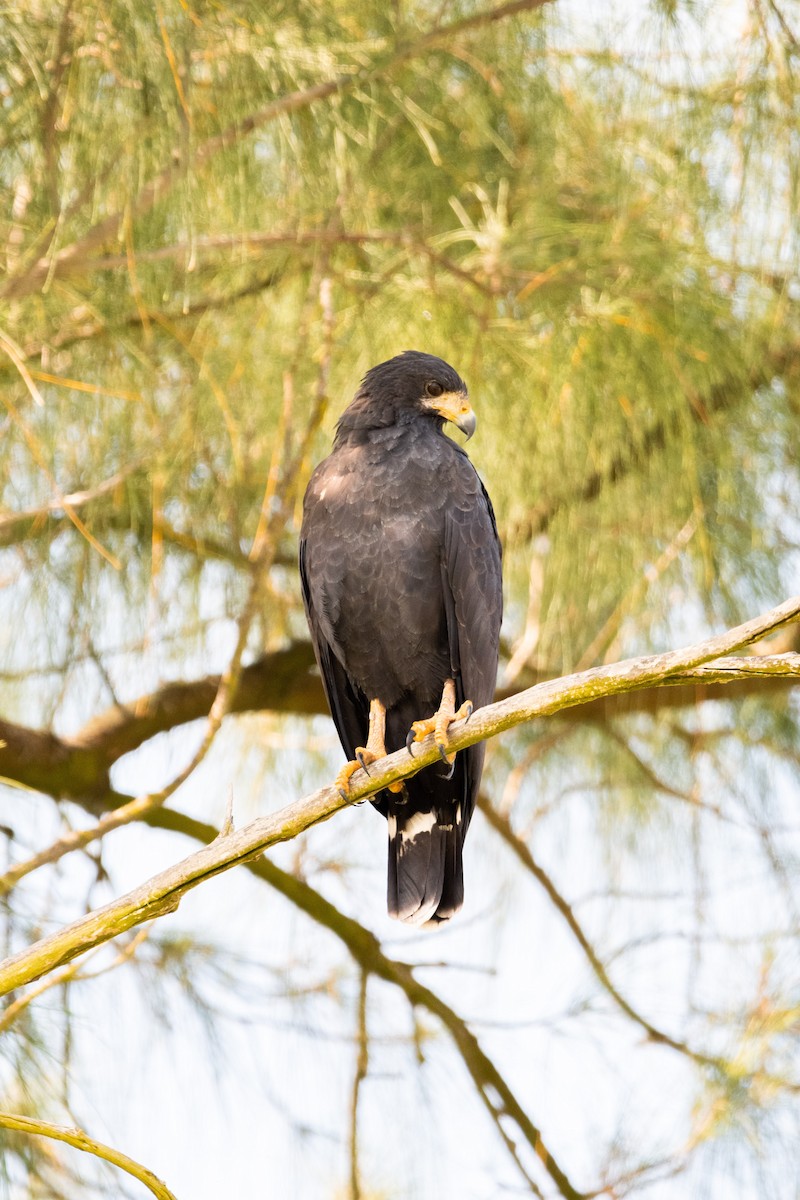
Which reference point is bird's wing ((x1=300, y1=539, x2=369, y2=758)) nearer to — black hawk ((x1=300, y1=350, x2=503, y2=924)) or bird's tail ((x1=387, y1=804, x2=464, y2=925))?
black hawk ((x1=300, y1=350, x2=503, y2=924))

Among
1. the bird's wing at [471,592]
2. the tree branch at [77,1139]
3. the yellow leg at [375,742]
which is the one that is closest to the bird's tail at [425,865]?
the yellow leg at [375,742]

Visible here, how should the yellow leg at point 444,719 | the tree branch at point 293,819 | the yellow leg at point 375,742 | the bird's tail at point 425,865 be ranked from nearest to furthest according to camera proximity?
the tree branch at point 293,819 → the yellow leg at point 444,719 → the yellow leg at point 375,742 → the bird's tail at point 425,865

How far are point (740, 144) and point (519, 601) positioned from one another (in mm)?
1460

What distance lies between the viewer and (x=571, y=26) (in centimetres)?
378

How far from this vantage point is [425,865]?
332cm

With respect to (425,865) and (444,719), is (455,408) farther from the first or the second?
(425,865)

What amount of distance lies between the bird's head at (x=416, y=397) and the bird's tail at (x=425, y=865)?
965 millimetres

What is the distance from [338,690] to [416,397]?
2.52 ft

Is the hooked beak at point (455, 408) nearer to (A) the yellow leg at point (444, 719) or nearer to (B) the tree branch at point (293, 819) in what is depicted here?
(A) the yellow leg at point (444, 719)

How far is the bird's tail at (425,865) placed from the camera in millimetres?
3277

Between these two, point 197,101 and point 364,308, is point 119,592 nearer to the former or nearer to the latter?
point 364,308

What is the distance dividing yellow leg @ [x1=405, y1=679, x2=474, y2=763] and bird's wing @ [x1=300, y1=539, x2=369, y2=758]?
0.86 feet

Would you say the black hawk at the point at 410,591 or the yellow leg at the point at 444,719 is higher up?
the black hawk at the point at 410,591

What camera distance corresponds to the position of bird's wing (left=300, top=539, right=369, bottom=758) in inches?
131
